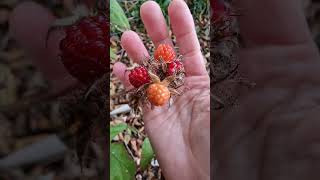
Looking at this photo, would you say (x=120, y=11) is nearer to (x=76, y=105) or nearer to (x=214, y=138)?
(x=76, y=105)

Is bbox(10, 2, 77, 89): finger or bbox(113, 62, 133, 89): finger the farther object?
bbox(113, 62, 133, 89): finger

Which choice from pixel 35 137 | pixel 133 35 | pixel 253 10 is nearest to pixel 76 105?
pixel 35 137

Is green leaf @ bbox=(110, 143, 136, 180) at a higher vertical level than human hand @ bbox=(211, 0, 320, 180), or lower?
lower

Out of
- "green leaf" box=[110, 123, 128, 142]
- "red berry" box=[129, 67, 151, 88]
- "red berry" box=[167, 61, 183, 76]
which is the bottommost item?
"green leaf" box=[110, 123, 128, 142]

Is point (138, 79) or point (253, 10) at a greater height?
point (253, 10)

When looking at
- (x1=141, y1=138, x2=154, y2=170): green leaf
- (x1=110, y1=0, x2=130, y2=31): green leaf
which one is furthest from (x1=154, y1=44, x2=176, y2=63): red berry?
(x1=141, y1=138, x2=154, y2=170): green leaf

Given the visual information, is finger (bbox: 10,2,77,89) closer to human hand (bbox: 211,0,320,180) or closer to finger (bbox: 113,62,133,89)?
finger (bbox: 113,62,133,89)
